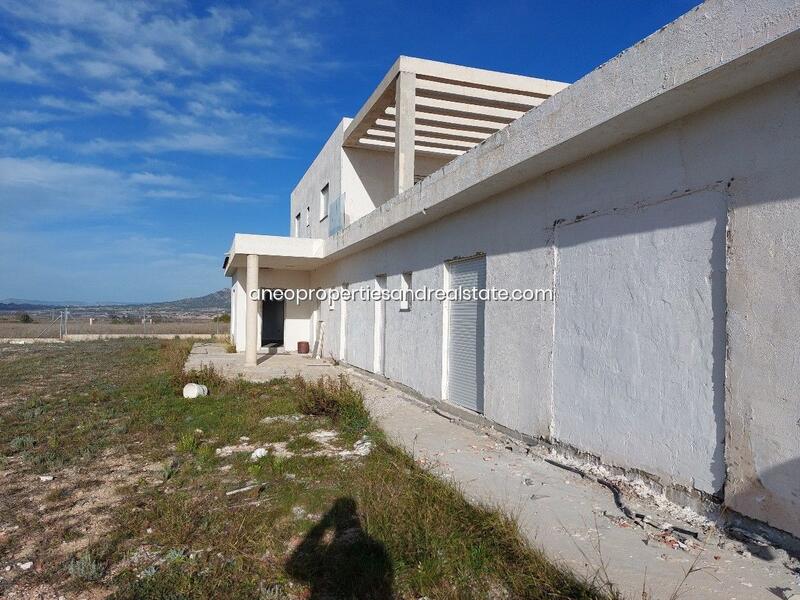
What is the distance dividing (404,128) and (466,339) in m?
4.44

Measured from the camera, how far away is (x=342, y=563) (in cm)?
354

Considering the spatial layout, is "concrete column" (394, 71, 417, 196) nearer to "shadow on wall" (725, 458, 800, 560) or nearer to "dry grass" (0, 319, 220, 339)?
"shadow on wall" (725, 458, 800, 560)

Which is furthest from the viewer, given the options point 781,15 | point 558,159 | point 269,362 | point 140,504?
point 269,362

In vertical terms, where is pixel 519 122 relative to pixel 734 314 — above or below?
above

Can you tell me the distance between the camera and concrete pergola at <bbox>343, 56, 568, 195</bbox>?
10.1m

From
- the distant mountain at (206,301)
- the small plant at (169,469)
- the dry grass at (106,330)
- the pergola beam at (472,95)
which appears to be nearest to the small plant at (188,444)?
the small plant at (169,469)

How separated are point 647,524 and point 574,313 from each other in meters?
2.15

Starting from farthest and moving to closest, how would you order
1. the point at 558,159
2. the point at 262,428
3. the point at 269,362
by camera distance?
the point at 269,362
the point at 262,428
the point at 558,159

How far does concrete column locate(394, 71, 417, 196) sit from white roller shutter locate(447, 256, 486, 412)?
2446 millimetres

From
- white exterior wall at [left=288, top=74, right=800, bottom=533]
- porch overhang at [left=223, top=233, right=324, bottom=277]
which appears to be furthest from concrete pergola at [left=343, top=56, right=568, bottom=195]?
white exterior wall at [left=288, top=74, right=800, bottom=533]

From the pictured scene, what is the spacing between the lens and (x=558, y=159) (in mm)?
5359

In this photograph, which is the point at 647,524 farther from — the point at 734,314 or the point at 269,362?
the point at 269,362

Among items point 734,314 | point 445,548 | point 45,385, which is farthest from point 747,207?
point 45,385

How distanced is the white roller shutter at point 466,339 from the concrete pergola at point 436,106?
279 centimetres
